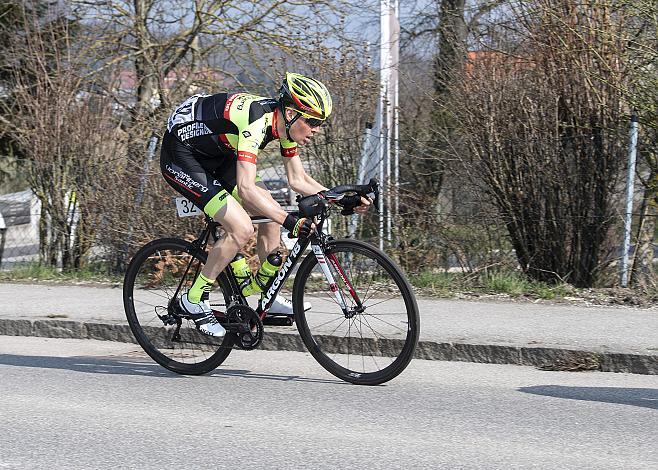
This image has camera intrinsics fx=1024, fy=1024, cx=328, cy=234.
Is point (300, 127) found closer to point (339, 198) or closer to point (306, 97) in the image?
point (306, 97)

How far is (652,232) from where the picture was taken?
9297mm

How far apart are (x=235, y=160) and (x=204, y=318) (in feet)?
3.46

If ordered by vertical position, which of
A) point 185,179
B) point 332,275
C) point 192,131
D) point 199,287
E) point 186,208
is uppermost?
point 192,131

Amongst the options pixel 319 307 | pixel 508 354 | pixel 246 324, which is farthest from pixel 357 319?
pixel 508 354

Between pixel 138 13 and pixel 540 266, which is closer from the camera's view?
pixel 540 266

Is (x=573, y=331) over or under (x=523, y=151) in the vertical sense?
under

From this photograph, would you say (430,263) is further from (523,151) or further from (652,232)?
(652,232)

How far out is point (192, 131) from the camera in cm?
644

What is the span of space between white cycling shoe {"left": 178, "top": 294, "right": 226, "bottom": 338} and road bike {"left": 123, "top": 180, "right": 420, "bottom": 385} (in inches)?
1.7

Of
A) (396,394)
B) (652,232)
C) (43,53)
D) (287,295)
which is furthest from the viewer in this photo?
(43,53)

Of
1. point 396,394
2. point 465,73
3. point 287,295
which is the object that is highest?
point 465,73

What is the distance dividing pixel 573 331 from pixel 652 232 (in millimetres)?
2132

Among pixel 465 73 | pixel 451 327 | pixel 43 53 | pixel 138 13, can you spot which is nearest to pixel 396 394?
pixel 451 327

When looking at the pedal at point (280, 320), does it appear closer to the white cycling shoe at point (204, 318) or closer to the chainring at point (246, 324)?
the chainring at point (246, 324)
